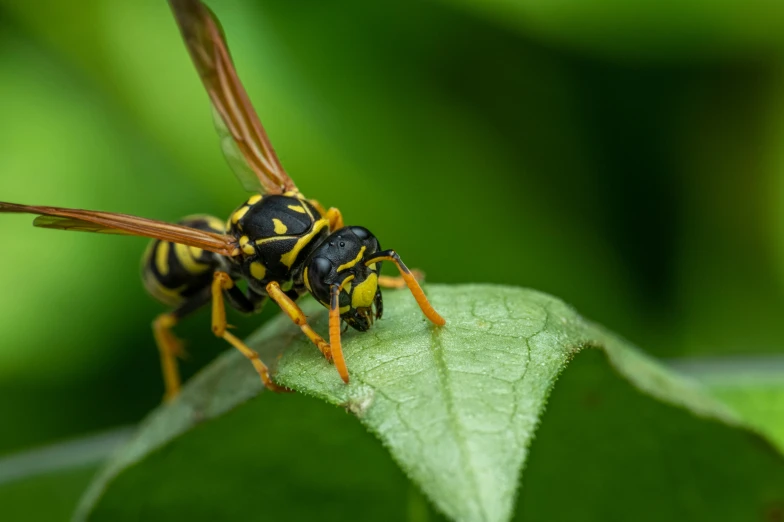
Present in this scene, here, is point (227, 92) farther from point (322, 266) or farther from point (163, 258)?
point (322, 266)

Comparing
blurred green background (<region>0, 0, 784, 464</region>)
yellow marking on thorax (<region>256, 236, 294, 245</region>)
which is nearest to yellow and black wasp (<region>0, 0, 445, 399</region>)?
yellow marking on thorax (<region>256, 236, 294, 245</region>)

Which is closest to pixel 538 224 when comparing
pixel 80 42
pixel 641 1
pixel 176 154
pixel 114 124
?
pixel 641 1

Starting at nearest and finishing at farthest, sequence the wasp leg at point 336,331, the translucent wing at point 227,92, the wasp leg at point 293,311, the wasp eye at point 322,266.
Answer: the wasp leg at point 336,331 → the wasp leg at point 293,311 → the wasp eye at point 322,266 → the translucent wing at point 227,92

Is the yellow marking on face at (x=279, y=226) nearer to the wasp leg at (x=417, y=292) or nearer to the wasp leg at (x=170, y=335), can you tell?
the wasp leg at (x=417, y=292)

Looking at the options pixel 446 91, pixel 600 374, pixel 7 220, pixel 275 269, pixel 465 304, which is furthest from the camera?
pixel 446 91

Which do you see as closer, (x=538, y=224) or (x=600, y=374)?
(x=600, y=374)

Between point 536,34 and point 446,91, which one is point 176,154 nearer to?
point 446,91

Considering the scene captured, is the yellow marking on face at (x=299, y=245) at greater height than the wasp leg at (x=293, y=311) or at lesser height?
greater

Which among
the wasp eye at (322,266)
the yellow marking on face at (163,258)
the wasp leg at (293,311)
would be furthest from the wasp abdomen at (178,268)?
the wasp eye at (322,266)
